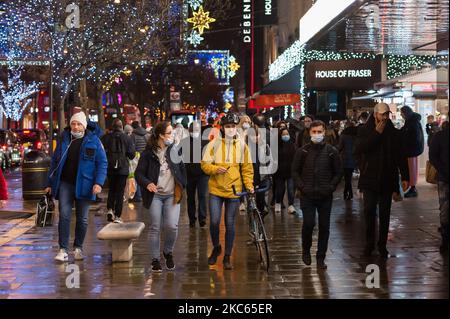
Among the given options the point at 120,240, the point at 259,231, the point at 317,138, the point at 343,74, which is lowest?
the point at 120,240

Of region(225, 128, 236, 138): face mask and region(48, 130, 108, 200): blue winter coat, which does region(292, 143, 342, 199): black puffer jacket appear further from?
region(48, 130, 108, 200): blue winter coat

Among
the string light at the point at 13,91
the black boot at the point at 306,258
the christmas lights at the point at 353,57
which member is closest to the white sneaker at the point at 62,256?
the black boot at the point at 306,258

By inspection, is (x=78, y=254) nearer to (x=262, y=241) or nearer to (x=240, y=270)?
(x=240, y=270)

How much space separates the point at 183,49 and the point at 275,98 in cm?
550

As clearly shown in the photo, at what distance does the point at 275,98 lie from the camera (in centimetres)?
3300

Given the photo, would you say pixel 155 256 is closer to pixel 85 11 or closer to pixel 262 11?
pixel 85 11

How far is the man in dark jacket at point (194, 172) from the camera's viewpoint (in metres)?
13.6

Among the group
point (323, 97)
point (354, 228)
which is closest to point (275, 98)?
point (323, 97)

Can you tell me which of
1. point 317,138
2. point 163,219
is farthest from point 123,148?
point 317,138

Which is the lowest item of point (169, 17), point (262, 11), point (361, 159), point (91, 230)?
point (91, 230)

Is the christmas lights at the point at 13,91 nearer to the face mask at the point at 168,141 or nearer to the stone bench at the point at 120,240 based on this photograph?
the stone bench at the point at 120,240

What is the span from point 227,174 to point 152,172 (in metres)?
0.92

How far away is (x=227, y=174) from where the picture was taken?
376 inches

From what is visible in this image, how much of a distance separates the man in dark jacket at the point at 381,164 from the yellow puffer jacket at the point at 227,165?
1.49 m
